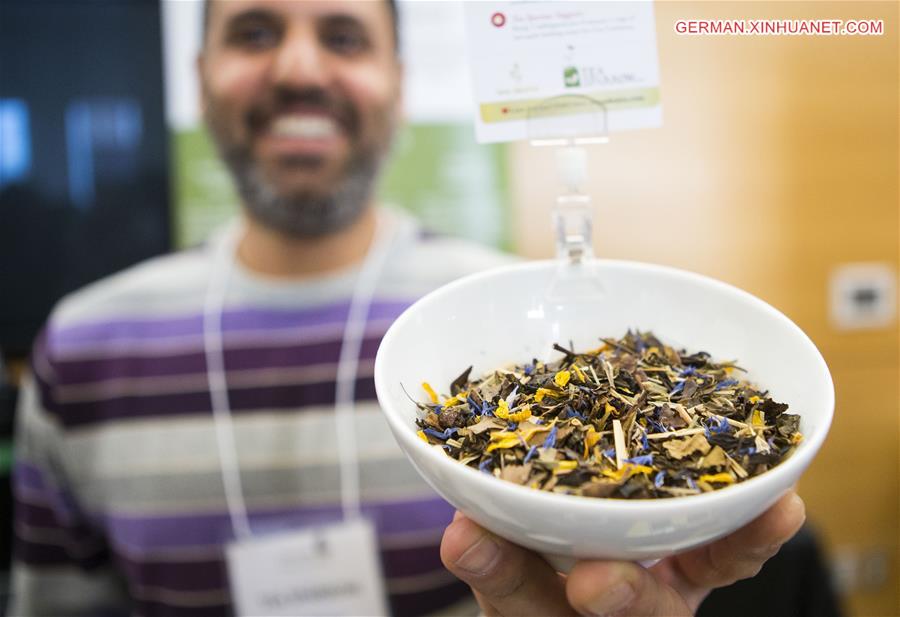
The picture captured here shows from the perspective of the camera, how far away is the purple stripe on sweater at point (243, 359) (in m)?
1.03

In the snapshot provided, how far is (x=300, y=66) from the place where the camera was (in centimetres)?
73

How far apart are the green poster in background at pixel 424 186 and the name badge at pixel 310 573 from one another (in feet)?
1.54

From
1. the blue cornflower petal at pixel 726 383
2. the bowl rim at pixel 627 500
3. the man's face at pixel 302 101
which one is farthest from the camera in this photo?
the man's face at pixel 302 101

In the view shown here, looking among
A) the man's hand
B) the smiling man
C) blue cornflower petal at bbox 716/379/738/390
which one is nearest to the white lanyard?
the smiling man

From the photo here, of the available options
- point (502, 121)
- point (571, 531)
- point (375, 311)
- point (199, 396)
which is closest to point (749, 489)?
point (571, 531)

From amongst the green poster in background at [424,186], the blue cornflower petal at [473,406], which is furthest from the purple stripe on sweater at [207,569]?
the blue cornflower petal at [473,406]

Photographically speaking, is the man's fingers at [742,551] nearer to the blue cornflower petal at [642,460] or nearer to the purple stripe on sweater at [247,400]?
the blue cornflower petal at [642,460]

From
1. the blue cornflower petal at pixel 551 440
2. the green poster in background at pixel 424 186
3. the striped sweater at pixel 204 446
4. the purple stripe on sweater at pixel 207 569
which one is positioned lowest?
the purple stripe on sweater at pixel 207 569

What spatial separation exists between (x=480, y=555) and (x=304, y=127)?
64 centimetres

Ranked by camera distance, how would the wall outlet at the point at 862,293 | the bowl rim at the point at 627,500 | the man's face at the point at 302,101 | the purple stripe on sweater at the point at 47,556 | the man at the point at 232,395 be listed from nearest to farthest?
the bowl rim at the point at 627,500
the wall outlet at the point at 862,293
the man's face at the point at 302,101
the man at the point at 232,395
the purple stripe on sweater at the point at 47,556

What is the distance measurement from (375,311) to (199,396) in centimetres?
30

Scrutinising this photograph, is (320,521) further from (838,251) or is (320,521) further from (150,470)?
(838,251)

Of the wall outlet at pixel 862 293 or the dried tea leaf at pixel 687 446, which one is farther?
the wall outlet at pixel 862 293

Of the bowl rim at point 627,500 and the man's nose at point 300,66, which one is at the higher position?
the man's nose at point 300,66
